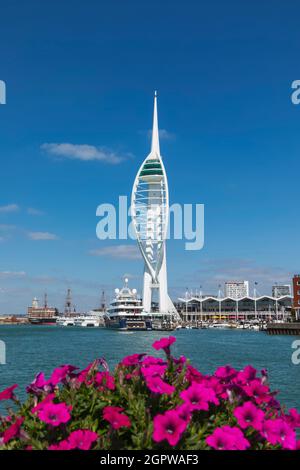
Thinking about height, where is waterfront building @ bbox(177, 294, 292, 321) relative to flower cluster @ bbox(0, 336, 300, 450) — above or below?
above

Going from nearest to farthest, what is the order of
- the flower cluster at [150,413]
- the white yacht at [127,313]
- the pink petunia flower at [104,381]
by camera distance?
the flower cluster at [150,413] < the pink petunia flower at [104,381] < the white yacht at [127,313]

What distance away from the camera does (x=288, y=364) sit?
139 feet

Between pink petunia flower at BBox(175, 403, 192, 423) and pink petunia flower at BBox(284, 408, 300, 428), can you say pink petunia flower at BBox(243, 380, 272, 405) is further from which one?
pink petunia flower at BBox(175, 403, 192, 423)

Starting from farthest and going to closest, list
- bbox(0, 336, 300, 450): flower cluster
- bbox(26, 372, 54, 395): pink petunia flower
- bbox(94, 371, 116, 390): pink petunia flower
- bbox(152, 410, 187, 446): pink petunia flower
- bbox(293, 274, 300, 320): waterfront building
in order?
bbox(293, 274, 300, 320): waterfront building, bbox(26, 372, 54, 395): pink petunia flower, bbox(94, 371, 116, 390): pink petunia flower, bbox(0, 336, 300, 450): flower cluster, bbox(152, 410, 187, 446): pink petunia flower

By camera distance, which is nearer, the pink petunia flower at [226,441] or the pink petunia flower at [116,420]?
the pink petunia flower at [226,441]

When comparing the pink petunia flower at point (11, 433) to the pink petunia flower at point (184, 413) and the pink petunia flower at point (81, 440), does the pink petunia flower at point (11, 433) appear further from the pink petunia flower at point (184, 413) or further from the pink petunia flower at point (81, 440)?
the pink petunia flower at point (184, 413)

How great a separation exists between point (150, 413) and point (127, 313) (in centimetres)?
12113

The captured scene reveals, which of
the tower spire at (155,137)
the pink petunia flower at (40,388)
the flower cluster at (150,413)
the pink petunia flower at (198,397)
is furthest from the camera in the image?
the tower spire at (155,137)

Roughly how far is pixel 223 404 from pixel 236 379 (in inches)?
12.9

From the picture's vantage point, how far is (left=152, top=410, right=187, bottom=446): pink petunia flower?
10.7 ft

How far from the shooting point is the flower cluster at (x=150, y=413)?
3.41m

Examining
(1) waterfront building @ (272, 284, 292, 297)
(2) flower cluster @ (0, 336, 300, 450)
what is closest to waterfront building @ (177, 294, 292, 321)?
(1) waterfront building @ (272, 284, 292, 297)

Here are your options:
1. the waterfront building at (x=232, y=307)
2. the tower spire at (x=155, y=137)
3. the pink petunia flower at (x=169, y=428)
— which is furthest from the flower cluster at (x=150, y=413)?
the waterfront building at (x=232, y=307)
